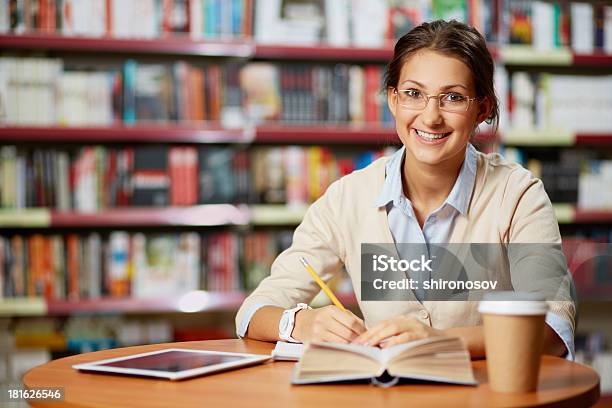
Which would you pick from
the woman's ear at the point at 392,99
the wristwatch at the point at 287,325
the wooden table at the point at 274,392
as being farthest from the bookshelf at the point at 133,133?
the wooden table at the point at 274,392

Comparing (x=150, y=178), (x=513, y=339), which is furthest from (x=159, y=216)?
(x=513, y=339)

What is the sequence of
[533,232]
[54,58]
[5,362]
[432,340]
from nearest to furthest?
[432,340]
[533,232]
[5,362]
[54,58]

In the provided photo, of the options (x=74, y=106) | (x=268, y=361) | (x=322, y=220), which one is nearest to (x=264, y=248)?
(x=74, y=106)

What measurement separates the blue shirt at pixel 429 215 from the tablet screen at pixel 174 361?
534mm

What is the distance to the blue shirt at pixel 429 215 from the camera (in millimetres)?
1698

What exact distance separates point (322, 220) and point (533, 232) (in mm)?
421

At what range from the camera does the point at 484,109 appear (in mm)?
1748

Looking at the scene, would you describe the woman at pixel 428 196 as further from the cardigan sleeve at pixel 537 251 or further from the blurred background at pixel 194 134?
the blurred background at pixel 194 134

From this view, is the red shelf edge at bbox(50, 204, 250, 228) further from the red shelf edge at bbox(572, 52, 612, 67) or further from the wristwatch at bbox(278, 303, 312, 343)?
the wristwatch at bbox(278, 303, 312, 343)

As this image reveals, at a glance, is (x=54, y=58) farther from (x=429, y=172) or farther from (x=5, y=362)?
(x=429, y=172)

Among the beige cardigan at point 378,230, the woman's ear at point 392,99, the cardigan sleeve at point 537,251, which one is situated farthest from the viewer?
the woman's ear at point 392,99

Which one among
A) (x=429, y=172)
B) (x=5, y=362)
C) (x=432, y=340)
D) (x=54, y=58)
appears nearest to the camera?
(x=432, y=340)

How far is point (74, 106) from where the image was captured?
3.15 meters

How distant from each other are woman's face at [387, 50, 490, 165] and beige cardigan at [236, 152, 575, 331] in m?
0.11
